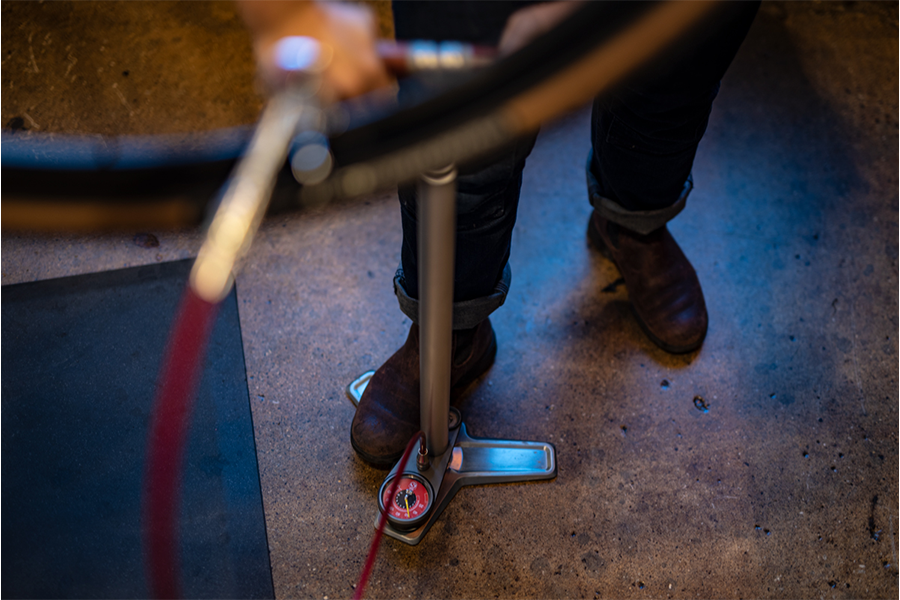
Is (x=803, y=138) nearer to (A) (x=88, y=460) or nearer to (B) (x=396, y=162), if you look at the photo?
(B) (x=396, y=162)

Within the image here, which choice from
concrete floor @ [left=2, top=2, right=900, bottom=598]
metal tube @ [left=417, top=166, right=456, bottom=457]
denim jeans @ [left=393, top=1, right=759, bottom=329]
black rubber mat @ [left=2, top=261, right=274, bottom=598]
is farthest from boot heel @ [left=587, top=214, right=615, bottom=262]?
black rubber mat @ [left=2, top=261, right=274, bottom=598]

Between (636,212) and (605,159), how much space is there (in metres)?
0.11

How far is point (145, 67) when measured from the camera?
1.42 m

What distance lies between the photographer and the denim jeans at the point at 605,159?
545 mm

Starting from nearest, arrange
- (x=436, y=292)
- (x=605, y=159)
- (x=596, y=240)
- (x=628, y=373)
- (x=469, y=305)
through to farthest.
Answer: (x=436, y=292) < (x=469, y=305) < (x=605, y=159) < (x=628, y=373) < (x=596, y=240)

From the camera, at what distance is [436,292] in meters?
0.55

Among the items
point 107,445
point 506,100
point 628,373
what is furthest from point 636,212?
point 107,445

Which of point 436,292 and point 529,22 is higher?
point 529,22

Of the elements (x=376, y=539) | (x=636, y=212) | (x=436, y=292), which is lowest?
(x=376, y=539)

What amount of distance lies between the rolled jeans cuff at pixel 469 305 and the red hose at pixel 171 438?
367 millimetres

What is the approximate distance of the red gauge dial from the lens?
846 mm

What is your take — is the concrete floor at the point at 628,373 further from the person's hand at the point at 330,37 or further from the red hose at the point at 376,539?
the person's hand at the point at 330,37

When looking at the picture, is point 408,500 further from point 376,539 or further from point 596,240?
point 596,240

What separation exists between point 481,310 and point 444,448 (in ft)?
0.66
